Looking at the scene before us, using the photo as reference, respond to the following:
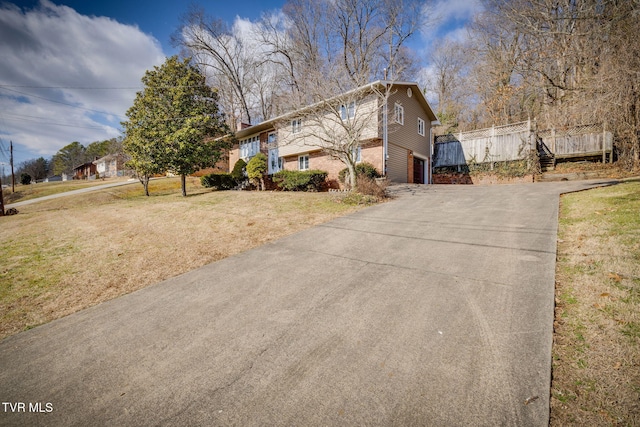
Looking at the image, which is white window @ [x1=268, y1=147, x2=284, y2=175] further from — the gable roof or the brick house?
the gable roof

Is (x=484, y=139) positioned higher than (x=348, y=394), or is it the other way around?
(x=484, y=139)

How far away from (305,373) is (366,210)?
7.09m

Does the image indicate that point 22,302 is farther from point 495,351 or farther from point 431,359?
point 495,351

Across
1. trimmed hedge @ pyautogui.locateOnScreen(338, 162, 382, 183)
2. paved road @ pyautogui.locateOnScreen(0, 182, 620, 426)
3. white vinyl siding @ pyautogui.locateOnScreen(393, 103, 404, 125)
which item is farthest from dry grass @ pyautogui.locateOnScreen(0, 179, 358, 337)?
white vinyl siding @ pyautogui.locateOnScreen(393, 103, 404, 125)

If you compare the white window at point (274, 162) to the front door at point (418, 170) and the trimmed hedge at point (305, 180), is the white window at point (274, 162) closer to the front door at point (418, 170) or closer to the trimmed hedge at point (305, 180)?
the trimmed hedge at point (305, 180)

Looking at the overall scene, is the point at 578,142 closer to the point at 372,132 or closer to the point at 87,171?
the point at 372,132

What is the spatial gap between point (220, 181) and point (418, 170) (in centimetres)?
1493

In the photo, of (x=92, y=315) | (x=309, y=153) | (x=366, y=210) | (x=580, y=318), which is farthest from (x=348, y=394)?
(x=309, y=153)

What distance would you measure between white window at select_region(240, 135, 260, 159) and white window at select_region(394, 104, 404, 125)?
12.2m

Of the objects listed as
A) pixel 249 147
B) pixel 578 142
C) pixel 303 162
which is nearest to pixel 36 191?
pixel 249 147

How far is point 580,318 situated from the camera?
273cm

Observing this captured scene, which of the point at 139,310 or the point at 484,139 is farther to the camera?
the point at 484,139

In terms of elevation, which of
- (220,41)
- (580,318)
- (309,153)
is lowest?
(580,318)

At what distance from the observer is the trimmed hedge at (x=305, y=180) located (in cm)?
1549
